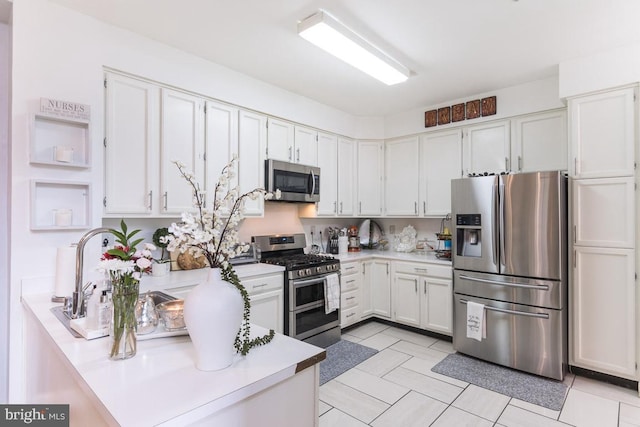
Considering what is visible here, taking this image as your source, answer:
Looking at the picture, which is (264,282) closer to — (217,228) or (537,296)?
(217,228)

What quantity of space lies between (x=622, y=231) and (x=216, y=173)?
338 centimetres

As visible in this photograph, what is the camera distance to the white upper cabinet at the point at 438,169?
3.94m

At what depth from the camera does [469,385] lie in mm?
2736

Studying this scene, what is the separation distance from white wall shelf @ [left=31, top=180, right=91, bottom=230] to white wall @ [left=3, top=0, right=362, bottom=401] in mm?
38

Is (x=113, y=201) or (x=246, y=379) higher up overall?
(x=113, y=201)

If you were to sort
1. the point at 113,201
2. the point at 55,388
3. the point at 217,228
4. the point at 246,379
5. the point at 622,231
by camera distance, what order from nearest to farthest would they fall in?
1. the point at 246,379
2. the point at 217,228
3. the point at 55,388
4. the point at 113,201
5. the point at 622,231

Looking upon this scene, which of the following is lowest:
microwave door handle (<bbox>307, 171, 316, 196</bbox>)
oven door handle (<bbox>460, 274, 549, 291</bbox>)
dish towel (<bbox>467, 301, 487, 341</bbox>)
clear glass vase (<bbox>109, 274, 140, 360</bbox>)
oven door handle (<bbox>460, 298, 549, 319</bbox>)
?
dish towel (<bbox>467, 301, 487, 341</bbox>)

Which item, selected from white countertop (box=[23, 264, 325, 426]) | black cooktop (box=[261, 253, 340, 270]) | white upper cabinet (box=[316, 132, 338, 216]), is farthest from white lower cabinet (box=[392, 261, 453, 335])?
white countertop (box=[23, 264, 325, 426])

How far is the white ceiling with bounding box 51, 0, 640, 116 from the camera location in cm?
216

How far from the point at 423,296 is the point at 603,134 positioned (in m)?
2.20

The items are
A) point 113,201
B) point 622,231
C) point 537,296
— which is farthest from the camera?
point 537,296

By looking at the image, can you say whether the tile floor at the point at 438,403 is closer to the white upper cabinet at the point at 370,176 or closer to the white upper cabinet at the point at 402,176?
the white upper cabinet at the point at 402,176

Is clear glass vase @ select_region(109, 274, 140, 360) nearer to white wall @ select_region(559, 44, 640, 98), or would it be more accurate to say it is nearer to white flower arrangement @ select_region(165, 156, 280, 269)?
white flower arrangement @ select_region(165, 156, 280, 269)

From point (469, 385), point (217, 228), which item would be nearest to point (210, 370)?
point (217, 228)
